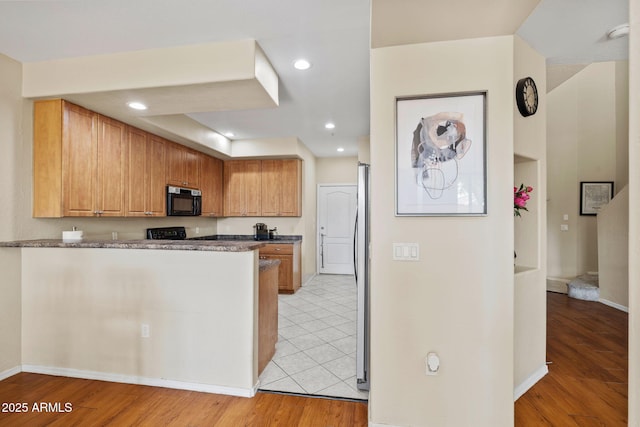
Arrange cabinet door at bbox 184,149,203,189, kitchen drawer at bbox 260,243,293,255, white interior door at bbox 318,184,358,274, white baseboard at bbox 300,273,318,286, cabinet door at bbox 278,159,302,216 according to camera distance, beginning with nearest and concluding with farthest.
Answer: cabinet door at bbox 184,149,203,189
kitchen drawer at bbox 260,243,293,255
cabinet door at bbox 278,159,302,216
white baseboard at bbox 300,273,318,286
white interior door at bbox 318,184,358,274

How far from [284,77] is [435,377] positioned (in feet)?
8.94

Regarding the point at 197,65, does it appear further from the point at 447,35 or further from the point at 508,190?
the point at 508,190

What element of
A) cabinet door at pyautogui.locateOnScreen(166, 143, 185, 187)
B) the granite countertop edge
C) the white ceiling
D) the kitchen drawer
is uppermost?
the white ceiling

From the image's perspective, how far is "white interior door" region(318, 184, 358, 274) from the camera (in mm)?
6340

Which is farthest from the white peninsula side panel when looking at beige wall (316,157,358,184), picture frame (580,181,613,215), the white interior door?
picture frame (580,181,613,215)

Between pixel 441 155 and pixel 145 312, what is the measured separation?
2.51m

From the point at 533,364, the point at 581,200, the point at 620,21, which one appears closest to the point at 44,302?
the point at 533,364

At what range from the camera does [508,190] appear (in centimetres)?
171

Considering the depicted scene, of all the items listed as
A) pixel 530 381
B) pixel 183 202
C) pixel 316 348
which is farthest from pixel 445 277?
pixel 183 202

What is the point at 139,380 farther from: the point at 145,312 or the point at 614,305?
the point at 614,305

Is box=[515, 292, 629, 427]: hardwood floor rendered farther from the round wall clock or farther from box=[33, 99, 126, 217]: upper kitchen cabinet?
box=[33, 99, 126, 217]: upper kitchen cabinet

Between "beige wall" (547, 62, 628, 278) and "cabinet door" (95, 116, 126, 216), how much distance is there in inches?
268

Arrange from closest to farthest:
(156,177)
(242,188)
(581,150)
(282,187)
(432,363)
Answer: (432,363), (156,177), (581,150), (282,187), (242,188)

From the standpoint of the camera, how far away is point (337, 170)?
21.2 ft
